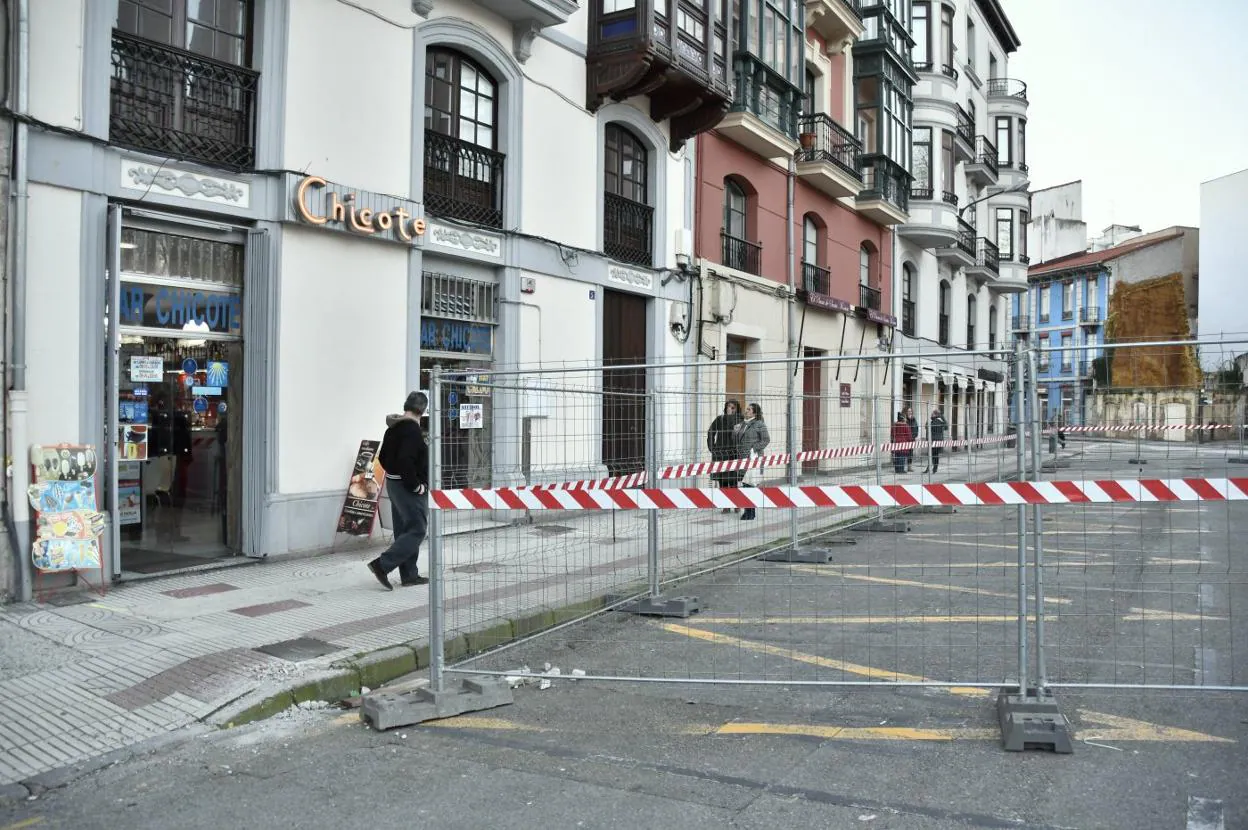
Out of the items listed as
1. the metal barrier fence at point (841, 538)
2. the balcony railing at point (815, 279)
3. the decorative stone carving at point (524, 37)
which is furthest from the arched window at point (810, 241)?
the metal barrier fence at point (841, 538)

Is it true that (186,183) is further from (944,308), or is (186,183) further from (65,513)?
(944,308)

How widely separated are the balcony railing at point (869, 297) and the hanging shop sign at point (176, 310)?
1768 cm

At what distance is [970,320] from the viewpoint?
35.2 metres

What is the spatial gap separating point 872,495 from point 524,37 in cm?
934

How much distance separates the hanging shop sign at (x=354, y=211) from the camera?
9.66 meters

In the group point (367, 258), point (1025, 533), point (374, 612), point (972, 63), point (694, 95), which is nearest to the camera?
point (1025, 533)

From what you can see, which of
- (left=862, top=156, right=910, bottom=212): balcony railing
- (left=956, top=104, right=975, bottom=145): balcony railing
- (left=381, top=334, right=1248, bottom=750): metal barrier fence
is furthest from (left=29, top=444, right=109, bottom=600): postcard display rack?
(left=956, top=104, right=975, bottom=145): balcony railing

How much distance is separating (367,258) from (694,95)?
6.93 m

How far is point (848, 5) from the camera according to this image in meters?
22.0

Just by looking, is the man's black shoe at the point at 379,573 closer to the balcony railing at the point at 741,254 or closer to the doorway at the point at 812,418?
the doorway at the point at 812,418

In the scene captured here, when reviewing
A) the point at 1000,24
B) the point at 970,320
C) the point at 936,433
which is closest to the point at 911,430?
the point at 936,433

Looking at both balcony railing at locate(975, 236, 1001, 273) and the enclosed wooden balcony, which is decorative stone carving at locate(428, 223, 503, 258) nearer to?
the enclosed wooden balcony

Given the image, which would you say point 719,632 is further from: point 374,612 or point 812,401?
point 812,401

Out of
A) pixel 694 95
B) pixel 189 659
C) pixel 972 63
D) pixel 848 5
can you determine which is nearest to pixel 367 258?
pixel 189 659
